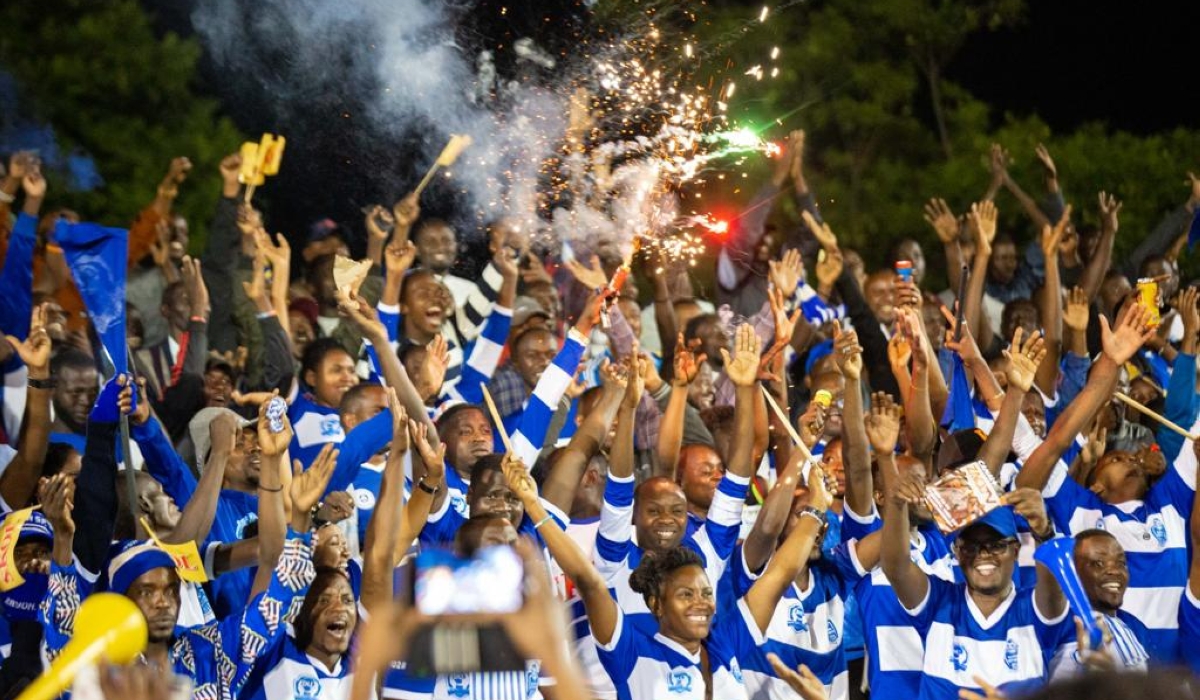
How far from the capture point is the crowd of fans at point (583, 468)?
18.7 ft

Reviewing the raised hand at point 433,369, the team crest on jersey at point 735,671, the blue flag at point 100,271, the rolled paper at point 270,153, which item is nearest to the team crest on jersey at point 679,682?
the team crest on jersey at point 735,671

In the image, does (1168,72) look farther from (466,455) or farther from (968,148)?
(466,455)

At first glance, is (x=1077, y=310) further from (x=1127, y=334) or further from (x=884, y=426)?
(x=884, y=426)

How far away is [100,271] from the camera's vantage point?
646 centimetres

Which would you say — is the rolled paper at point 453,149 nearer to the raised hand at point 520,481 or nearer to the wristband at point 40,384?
the wristband at point 40,384

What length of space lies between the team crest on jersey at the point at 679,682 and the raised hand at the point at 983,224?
447 cm

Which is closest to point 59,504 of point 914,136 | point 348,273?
point 348,273

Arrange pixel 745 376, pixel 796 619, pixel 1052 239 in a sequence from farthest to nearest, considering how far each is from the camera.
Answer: pixel 1052 239, pixel 745 376, pixel 796 619

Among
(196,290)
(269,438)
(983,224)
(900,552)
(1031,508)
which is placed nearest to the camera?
(269,438)

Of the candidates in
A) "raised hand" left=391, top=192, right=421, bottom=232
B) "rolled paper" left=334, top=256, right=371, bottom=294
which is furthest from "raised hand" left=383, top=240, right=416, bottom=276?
"rolled paper" left=334, top=256, right=371, bottom=294

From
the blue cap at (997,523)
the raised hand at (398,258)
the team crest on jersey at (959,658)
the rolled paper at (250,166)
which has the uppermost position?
the rolled paper at (250,166)

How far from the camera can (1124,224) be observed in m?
13.3

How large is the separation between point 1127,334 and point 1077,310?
1.96 meters

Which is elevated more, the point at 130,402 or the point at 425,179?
the point at 425,179
